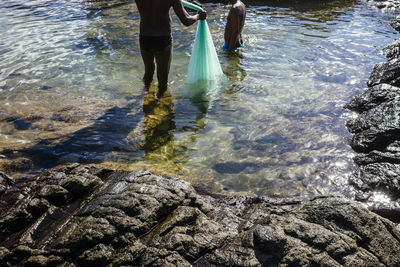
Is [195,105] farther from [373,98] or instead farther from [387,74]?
[387,74]

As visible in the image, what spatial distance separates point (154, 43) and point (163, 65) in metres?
0.51

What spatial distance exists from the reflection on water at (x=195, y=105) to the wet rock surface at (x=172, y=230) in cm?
103

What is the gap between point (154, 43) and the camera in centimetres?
512

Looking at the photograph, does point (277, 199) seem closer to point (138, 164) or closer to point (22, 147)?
point (138, 164)

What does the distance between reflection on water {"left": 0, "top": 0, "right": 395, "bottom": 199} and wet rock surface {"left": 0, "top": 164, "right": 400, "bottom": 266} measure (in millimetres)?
1031

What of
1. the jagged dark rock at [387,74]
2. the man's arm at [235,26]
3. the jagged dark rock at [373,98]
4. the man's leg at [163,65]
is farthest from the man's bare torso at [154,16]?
the jagged dark rock at [387,74]

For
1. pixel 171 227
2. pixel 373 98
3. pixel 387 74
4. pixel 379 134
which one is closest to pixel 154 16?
pixel 171 227

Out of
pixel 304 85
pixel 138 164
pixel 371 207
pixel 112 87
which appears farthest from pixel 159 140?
pixel 304 85

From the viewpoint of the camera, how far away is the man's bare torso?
4.77 m

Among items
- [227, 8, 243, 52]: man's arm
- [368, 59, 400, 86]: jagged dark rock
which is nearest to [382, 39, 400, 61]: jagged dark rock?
[368, 59, 400, 86]: jagged dark rock

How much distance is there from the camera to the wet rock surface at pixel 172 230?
2.33 m

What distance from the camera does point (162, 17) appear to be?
4.93m

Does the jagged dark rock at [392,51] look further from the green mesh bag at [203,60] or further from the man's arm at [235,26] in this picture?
the green mesh bag at [203,60]

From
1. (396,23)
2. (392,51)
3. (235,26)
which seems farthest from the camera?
(396,23)
